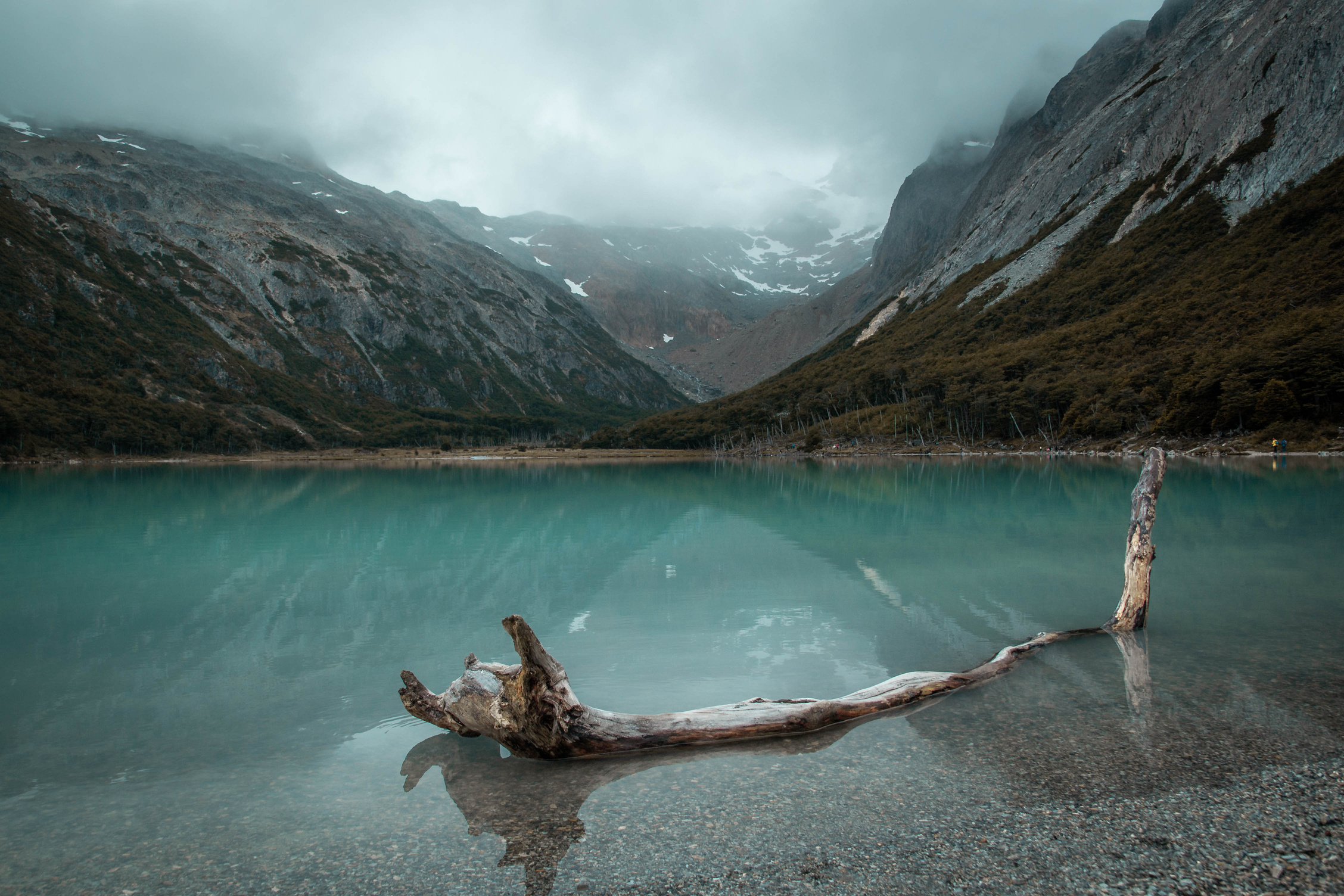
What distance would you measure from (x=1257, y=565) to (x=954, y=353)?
140 metres

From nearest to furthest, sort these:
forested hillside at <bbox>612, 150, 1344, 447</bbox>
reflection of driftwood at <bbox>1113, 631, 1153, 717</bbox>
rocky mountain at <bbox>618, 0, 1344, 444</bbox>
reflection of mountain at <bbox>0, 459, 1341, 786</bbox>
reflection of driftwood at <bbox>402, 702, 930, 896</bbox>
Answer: reflection of driftwood at <bbox>402, 702, 930, 896</bbox>
reflection of driftwood at <bbox>1113, 631, 1153, 717</bbox>
reflection of mountain at <bbox>0, 459, 1341, 786</bbox>
forested hillside at <bbox>612, 150, 1344, 447</bbox>
rocky mountain at <bbox>618, 0, 1344, 444</bbox>

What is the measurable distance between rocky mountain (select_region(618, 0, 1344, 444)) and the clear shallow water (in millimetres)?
60678

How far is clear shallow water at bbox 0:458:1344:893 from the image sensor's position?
639 centimetres

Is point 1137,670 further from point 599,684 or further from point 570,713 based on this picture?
point 570,713

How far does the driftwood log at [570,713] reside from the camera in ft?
26.0

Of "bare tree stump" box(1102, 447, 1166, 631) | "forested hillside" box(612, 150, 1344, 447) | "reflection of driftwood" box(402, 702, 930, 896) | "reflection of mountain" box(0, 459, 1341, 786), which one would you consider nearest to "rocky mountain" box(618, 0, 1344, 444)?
"forested hillside" box(612, 150, 1344, 447)

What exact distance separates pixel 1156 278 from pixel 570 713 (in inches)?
5745

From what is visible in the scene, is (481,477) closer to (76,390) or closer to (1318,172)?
(76,390)

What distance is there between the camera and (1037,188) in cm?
17725

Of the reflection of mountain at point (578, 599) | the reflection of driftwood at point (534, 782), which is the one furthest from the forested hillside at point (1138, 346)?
the reflection of driftwood at point (534, 782)

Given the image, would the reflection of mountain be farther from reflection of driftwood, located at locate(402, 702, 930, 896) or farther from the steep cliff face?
the steep cliff face

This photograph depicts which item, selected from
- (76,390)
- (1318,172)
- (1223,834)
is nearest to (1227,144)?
(1318,172)

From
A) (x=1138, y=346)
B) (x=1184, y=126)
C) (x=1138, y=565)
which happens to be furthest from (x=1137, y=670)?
(x=1184, y=126)

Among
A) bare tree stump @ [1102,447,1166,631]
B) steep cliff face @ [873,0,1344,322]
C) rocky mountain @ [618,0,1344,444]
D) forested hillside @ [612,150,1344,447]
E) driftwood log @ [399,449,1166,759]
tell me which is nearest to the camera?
driftwood log @ [399,449,1166,759]
